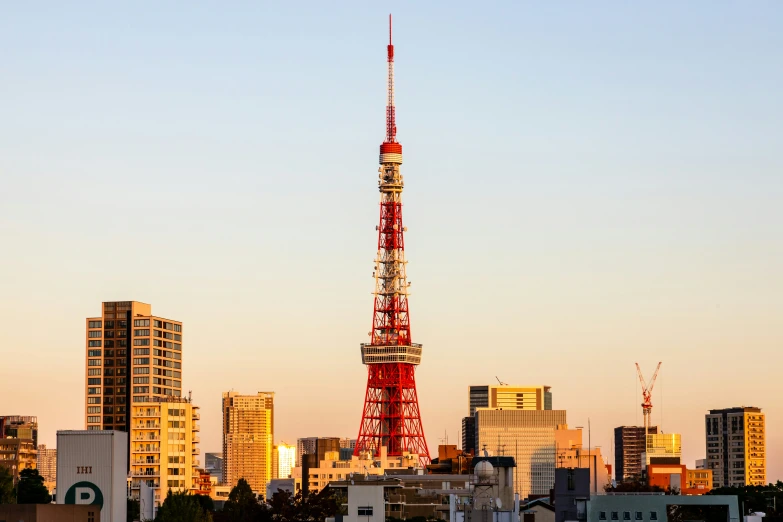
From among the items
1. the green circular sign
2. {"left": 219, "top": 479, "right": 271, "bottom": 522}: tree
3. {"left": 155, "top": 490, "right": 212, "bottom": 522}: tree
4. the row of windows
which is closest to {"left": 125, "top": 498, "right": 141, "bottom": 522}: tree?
{"left": 219, "top": 479, "right": 271, "bottom": 522}: tree

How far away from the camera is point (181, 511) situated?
465ft

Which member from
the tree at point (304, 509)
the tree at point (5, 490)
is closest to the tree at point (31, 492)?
the tree at point (5, 490)

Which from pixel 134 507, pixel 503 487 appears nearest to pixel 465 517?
pixel 503 487

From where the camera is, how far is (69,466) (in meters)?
135

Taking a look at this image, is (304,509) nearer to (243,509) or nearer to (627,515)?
(243,509)

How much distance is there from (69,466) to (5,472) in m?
39.8

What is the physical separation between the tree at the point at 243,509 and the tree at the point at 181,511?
10.5 metres

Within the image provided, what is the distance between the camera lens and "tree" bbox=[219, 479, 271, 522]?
15625 cm

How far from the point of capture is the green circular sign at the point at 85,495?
133 m

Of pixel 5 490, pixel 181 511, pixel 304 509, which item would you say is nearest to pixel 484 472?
pixel 181 511

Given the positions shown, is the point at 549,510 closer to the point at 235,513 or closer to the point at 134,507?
the point at 235,513

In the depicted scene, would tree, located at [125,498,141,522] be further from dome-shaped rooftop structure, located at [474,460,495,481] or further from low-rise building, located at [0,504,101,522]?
dome-shaped rooftop structure, located at [474,460,495,481]

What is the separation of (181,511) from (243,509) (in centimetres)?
2173

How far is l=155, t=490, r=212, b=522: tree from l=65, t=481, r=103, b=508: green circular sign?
29.5 ft
